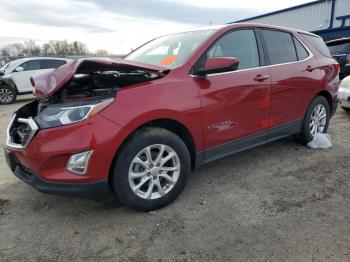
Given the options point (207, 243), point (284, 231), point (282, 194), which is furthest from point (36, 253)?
point (282, 194)

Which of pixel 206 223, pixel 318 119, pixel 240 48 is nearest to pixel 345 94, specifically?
pixel 318 119

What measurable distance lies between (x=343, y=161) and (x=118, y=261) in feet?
10.5

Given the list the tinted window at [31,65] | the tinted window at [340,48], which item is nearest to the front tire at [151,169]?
the tinted window at [340,48]

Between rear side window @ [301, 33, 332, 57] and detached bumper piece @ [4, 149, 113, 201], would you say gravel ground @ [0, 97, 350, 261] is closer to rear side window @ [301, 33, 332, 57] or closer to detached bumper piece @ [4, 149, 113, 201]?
detached bumper piece @ [4, 149, 113, 201]

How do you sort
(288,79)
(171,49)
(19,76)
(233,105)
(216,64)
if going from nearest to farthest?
(216,64)
(233,105)
(171,49)
(288,79)
(19,76)

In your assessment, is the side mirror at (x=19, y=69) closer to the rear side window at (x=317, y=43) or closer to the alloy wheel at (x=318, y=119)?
the rear side window at (x=317, y=43)

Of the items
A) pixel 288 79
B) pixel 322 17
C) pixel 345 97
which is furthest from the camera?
pixel 322 17

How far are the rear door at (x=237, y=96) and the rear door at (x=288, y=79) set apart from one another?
0.17 metres

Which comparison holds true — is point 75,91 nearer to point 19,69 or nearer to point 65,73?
point 65,73

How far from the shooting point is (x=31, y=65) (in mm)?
12586

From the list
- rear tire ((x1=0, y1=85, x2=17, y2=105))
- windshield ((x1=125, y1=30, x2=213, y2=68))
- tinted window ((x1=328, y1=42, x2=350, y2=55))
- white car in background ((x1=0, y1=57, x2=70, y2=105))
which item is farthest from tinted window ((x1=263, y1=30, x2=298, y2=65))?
rear tire ((x1=0, y1=85, x2=17, y2=105))

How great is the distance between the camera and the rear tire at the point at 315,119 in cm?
470

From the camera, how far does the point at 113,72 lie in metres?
3.06

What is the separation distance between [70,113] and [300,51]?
10.8 feet
